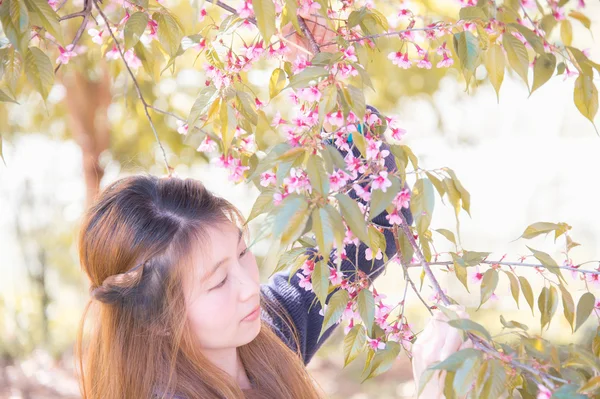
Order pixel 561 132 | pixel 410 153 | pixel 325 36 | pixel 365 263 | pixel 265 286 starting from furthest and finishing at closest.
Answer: pixel 561 132
pixel 265 286
pixel 365 263
pixel 325 36
pixel 410 153

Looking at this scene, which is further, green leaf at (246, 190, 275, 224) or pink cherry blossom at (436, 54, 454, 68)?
pink cherry blossom at (436, 54, 454, 68)

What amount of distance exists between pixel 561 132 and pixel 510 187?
20.2 inches

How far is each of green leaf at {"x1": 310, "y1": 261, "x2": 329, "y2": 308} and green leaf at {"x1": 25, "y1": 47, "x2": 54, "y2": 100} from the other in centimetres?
44

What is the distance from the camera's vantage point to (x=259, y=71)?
141 inches

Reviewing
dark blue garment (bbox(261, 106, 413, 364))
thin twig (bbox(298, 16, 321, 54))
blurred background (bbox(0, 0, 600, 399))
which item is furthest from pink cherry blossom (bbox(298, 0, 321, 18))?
blurred background (bbox(0, 0, 600, 399))

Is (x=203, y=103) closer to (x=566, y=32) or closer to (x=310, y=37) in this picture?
(x=310, y=37)

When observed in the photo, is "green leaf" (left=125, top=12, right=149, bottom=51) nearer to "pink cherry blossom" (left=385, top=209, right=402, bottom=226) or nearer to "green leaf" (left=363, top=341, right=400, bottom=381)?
"pink cherry blossom" (left=385, top=209, right=402, bottom=226)

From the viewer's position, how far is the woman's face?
121 centimetres

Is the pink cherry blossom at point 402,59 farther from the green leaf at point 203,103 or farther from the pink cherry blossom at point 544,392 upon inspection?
the pink cherry blossom at point 544,392

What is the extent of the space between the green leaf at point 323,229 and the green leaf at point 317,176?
3cm

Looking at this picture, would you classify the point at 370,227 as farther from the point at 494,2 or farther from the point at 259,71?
the point at 259,71

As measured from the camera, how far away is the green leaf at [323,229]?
730 mm

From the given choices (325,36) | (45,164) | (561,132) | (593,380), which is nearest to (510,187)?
(561,132)

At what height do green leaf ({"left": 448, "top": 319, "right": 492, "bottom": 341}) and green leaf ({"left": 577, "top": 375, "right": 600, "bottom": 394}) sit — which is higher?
green leaf ({"left": 448, "top": 319, "right": 492, "bottom": 341})
